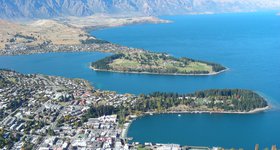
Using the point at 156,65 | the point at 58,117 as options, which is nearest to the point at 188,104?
the point at 58,117

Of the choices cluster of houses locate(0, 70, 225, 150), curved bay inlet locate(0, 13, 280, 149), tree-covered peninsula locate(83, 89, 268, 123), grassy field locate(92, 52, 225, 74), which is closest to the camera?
cluster of houses locate(0, 70, 225, 150)

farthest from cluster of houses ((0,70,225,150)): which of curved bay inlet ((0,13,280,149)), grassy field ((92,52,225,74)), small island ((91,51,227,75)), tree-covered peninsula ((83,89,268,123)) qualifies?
grassy field ((92,52,225,74))

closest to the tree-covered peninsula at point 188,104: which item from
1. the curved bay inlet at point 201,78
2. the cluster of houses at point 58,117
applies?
the curved bay inlet at point 201,78

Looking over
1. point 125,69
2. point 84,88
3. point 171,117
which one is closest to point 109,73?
point 125,69

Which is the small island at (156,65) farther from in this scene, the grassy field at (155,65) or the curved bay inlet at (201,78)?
A: the curved bay inlet at (201,78)

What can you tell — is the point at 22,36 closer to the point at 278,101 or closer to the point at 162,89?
the point at 162,89

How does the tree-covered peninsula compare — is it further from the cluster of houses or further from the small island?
the small island
